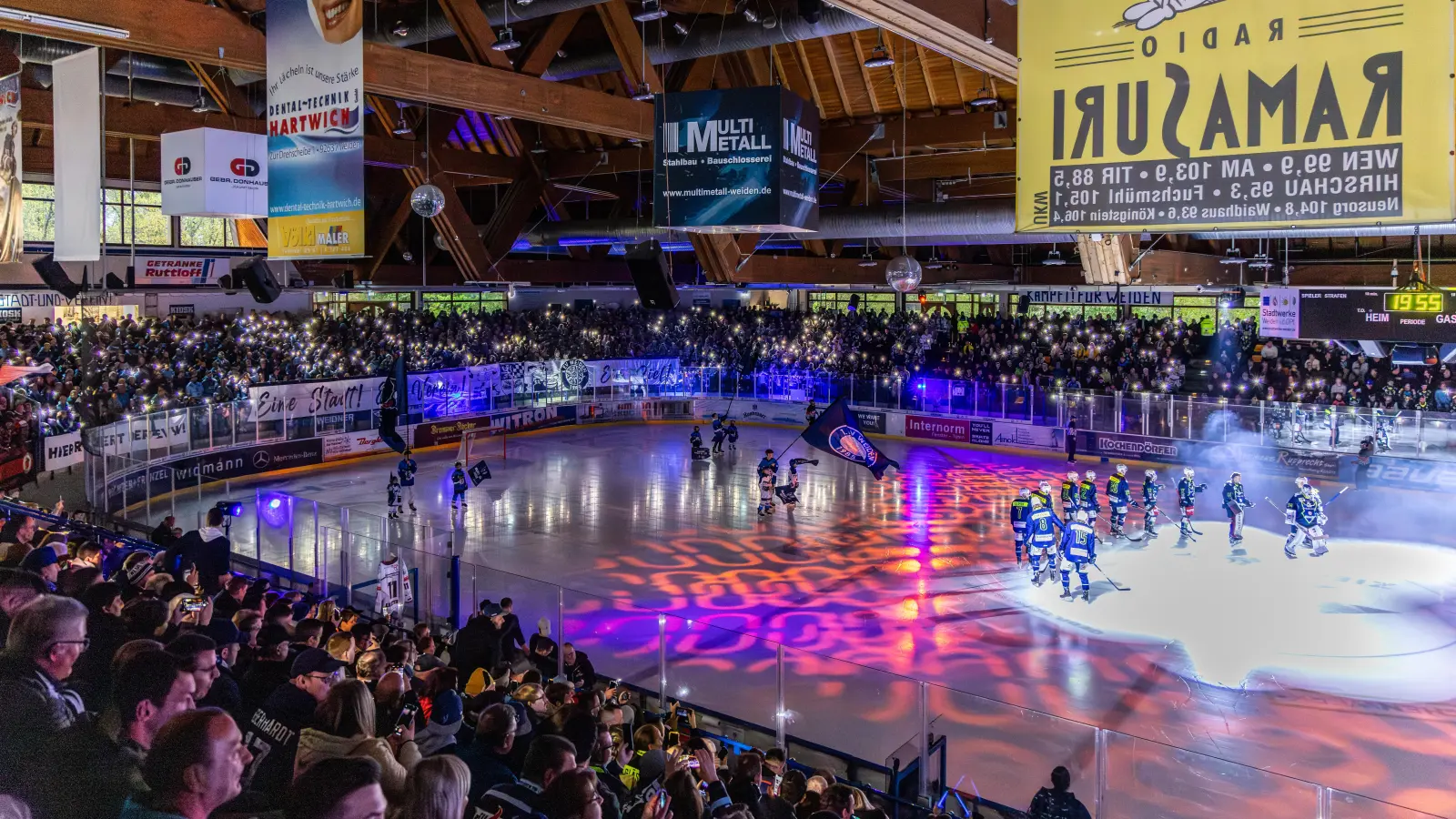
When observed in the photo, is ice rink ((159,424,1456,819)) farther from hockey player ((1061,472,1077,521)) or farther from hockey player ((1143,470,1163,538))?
hockey player ((1061,472,1077,521))

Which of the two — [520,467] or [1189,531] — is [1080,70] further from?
[520,467]

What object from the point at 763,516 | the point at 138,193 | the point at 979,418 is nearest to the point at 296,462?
the point at 763,516

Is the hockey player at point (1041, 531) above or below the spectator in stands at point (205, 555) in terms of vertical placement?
below

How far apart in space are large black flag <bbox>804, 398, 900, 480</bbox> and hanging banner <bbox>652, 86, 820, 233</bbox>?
6.71 metres

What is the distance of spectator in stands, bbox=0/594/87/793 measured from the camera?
3.31 metres

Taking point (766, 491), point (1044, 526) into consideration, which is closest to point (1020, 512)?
point (1044, 526)

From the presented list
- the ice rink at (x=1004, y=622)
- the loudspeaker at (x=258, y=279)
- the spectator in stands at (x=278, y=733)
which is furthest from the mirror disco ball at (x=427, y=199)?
the spectator in stands at (x=278, y=733)

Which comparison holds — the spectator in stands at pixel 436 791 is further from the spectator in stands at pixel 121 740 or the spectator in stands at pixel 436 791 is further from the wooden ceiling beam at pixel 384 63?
the wooden ceiling beam at pixel 384 63

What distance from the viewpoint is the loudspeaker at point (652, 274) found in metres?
23.9

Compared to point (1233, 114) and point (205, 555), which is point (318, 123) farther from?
point (1233, 114)

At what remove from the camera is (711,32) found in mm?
17078

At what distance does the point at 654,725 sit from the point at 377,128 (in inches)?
780

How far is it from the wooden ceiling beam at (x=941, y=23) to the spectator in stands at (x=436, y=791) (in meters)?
5.71

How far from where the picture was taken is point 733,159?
12016 mm
